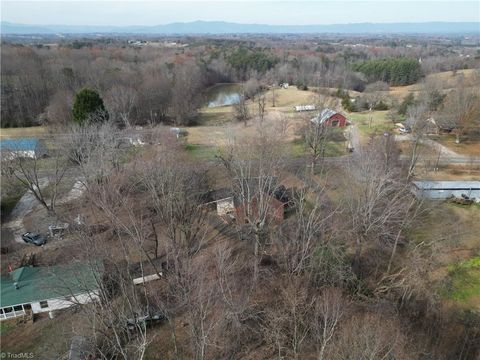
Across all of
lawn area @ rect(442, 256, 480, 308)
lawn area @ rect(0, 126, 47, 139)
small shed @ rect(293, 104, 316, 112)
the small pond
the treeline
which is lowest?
lawn area @ rect(442, 256, 480, 308)

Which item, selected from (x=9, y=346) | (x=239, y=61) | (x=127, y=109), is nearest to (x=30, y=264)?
(x=9, y=346)

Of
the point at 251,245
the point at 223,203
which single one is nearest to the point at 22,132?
the point at 223,203

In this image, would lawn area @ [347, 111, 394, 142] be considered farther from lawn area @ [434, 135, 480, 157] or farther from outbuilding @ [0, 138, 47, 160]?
outbuilding @ [0, 138, 47, 160]

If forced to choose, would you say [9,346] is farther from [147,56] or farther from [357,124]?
[147,56]

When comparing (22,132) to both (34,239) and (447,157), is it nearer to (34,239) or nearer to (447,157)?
(34,239)

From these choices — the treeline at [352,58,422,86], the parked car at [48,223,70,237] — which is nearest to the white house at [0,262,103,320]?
the parked car at [48,223,70,237]

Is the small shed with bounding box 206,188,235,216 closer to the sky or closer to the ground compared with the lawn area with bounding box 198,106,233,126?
closer to the sky

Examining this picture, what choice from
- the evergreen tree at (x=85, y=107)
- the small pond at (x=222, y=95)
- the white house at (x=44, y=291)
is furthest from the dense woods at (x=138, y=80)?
the white house at (x=44, y=291)
